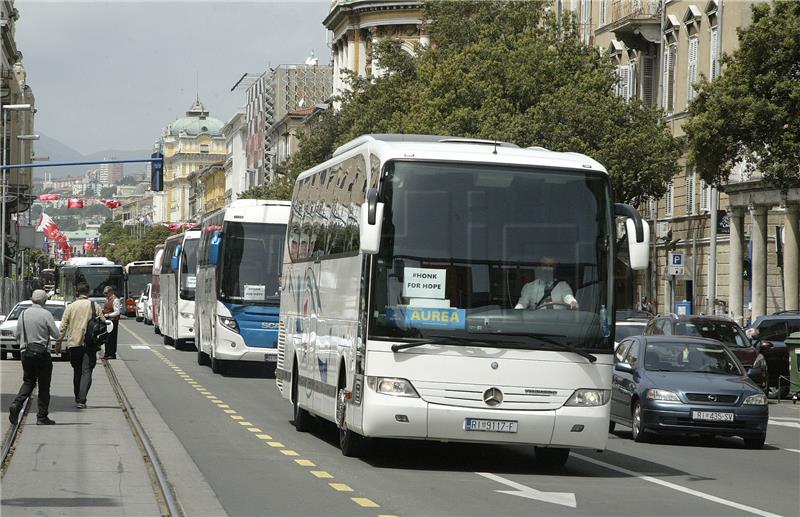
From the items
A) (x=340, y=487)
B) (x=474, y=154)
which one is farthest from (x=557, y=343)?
(x=340, y=487)

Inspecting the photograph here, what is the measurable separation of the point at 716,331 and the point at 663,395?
10.6 metres

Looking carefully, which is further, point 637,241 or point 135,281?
point 135,281

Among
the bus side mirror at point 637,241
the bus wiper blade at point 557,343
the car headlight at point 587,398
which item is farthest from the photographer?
the car headlight at point 587,398

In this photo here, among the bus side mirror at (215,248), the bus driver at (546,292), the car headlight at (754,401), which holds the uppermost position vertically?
the bus side mirror at (215,248)

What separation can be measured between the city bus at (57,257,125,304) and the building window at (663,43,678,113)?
3386cm

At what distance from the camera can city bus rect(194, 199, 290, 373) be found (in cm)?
3456

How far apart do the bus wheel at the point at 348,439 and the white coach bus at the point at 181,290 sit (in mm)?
27165

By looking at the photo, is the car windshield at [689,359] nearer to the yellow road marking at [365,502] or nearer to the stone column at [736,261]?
the yellow road marking at [365,502]

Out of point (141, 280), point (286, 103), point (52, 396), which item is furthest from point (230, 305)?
point (286, 103)

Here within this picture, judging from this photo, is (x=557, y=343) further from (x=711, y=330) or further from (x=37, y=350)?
(x=711, y=330)

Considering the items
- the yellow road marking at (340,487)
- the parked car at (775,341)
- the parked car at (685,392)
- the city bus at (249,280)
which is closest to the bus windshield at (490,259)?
the yellow road marking at (340,487)

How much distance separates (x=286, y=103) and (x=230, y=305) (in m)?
119

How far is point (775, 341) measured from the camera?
34.2 meters

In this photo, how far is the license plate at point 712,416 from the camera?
821 inches
